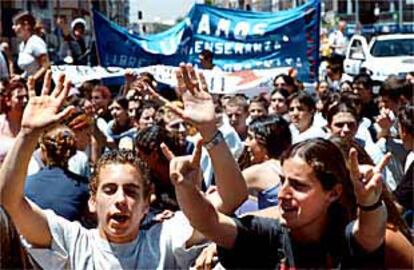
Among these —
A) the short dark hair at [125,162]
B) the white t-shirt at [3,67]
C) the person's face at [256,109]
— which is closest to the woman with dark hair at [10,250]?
the short dark hair at [125,162]

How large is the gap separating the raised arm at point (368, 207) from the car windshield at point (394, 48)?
18865 millimetres

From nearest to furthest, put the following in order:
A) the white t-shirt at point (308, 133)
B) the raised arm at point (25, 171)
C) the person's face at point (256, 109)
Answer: the raised arm at point (25, 171), the white t-shirt at point (308, 133), the person's face at point (256, 109)

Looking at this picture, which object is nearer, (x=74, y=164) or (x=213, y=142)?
(x=213, y=142)

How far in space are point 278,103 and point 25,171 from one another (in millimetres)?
5122

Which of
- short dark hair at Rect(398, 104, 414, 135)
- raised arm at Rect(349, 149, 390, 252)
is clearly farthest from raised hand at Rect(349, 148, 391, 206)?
short dark hair at Rect(398, 104, 414, 135)

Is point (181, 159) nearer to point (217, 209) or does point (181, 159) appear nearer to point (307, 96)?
point (217, 209)

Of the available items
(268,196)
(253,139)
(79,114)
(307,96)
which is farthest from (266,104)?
(268,196)

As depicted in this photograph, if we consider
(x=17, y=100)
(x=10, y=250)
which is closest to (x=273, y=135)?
(x=17, y=100)

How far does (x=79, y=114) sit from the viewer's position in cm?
664

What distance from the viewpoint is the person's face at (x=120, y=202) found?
356 centimetres

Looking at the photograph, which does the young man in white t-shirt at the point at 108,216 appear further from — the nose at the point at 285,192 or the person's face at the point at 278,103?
the person's face at the point at 278,103

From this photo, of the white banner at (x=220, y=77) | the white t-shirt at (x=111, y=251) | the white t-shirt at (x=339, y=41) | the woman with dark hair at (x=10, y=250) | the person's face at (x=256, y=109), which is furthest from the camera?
the white t-shirt at (x=339, y=41)

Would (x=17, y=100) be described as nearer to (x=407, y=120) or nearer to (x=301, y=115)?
(x=301, y=115)

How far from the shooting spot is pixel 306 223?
10.7 ft
